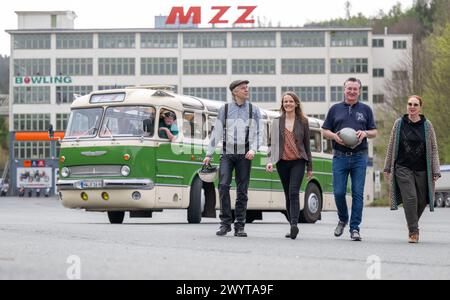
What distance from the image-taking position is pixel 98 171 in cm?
1989

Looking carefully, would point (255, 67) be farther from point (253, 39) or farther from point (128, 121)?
point (128, 121)

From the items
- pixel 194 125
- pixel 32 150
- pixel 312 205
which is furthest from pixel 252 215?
pixel 32 150

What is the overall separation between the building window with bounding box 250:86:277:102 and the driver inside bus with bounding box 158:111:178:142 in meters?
85.3

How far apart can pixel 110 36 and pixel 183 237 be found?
93876mm

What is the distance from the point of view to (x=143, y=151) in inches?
778

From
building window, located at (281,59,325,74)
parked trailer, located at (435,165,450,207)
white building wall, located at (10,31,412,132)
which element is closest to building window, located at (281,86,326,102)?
white building wall, located at (10,31,412,132)

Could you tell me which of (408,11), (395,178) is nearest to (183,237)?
(395,178)

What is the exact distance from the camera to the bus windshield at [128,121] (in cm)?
1989

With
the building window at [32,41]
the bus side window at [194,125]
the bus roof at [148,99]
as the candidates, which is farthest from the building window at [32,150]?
the bus side window at [194,125]

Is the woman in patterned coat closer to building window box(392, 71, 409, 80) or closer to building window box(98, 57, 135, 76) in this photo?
building window box(392, 71, 409, 80)

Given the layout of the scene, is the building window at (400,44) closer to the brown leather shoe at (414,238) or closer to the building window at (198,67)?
the building window at (198,67)

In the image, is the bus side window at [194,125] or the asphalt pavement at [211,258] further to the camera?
the bus side window at [194,125]

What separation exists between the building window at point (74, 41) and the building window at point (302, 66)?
19.2 metres

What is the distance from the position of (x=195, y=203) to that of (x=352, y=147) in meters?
7.56
